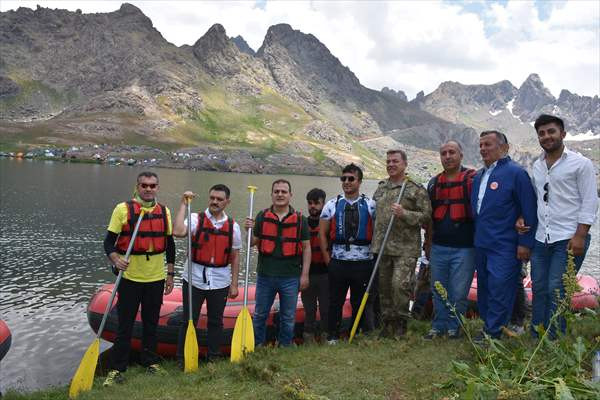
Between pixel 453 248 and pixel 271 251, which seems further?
pixel 271 251

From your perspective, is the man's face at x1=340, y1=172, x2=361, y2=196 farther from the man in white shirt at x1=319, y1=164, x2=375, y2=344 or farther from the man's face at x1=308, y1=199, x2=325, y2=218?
the man's face at x1=308, y1=199, x2=325, y2=218

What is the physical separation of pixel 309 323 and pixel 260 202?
143ft

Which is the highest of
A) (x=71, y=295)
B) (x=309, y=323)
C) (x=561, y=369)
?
(x=561, y=369)

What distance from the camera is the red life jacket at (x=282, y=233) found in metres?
7.85

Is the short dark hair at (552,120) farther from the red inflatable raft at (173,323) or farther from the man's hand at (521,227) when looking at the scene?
the red inflatable raft at (173,323)

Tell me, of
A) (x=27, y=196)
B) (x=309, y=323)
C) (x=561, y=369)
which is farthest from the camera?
(x=27, y=196)

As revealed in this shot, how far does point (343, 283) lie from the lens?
26.7 ft

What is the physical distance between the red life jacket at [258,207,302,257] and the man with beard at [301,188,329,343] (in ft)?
3.33

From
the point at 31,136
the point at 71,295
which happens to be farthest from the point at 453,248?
the point at 31,136

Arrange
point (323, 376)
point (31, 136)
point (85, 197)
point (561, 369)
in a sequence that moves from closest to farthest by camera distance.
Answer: point (561, 369) < point (323, 376) < point (85, 197) < point (31, 136)

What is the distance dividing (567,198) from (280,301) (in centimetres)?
488

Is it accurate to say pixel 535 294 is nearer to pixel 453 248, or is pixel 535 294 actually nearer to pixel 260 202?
pixel 453 248

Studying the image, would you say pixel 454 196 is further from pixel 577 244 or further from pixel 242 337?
pixel 242 337

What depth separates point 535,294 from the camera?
6328 mm
